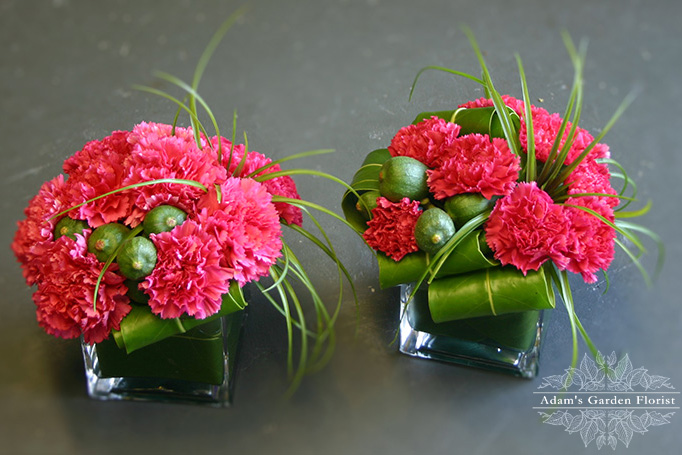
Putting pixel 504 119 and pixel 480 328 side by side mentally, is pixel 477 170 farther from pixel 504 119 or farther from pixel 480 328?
pixel 480 328

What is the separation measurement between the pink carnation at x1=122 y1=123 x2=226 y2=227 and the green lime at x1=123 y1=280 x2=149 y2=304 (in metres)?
0.07

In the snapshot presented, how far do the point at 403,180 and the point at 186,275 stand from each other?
0.27 metres

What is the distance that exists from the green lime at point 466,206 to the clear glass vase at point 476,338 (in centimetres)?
12

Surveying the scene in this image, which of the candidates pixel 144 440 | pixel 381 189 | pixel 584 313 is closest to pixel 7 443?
pixel 144 440

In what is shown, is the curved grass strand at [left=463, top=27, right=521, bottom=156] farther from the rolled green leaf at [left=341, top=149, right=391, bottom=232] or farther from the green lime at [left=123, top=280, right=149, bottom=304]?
the green lime at [left=123, top=280, right=149, bottom=304]

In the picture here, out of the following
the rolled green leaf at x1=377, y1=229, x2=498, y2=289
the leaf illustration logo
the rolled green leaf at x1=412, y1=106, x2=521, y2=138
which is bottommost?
the leaf illustration logo

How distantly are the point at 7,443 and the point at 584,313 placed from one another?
78 centimetres

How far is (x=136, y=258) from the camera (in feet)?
2.91

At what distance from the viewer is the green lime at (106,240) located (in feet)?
3.00

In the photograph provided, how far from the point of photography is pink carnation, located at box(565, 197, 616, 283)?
36.7 inches

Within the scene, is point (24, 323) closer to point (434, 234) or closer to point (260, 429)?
point (260, 429)

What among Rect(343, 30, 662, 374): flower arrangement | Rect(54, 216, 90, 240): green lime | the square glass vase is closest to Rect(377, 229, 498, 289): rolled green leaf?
Rect(343, 30, 662, 374): flower arrangement

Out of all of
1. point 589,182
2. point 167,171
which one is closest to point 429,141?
point 589,182

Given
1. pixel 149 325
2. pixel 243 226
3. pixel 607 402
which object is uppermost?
pixel 243 226
